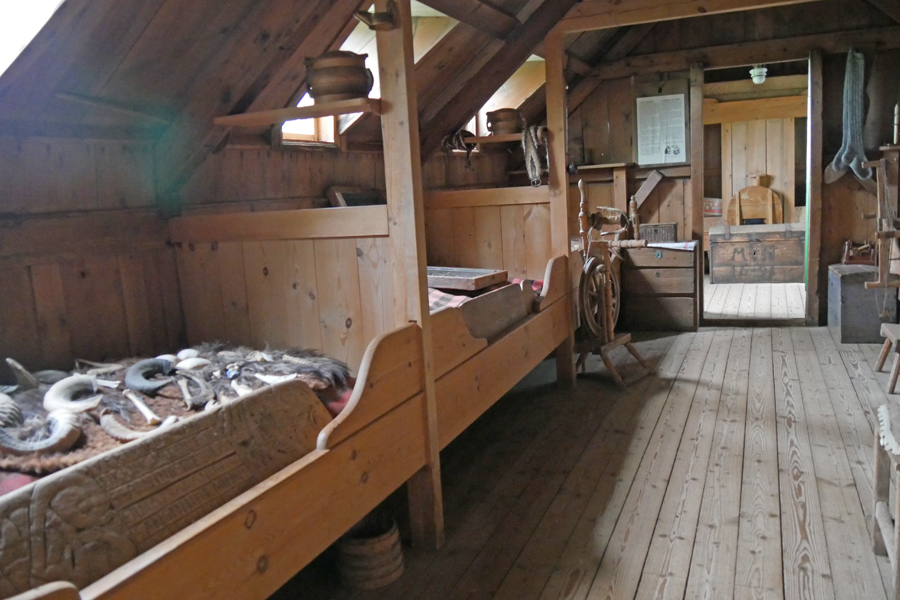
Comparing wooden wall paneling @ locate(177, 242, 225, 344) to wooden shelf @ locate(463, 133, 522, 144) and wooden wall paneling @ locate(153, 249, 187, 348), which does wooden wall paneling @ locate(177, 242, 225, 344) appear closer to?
wooden wall paneling @ locate(153, 249, 187, 348)

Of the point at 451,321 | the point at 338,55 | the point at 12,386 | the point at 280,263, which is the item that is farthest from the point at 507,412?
the point at 12,386

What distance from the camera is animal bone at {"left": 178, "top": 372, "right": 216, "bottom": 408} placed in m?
1.96

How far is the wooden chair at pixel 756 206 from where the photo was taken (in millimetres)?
8539

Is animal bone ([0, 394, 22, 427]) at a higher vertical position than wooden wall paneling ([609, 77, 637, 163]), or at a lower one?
lower

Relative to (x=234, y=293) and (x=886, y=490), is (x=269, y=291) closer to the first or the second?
(x=234, y=293)

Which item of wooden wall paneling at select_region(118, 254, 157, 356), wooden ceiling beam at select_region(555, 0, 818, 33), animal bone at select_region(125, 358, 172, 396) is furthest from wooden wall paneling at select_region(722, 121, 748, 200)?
animal bone at select_region(125, 358, 172, 396)

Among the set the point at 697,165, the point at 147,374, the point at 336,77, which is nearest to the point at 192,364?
the point at 147,374

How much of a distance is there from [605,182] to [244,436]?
5373mm

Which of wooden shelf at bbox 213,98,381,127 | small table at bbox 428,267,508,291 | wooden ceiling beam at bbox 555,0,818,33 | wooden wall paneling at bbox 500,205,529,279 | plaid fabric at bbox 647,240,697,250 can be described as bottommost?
plaid fabric at bbox 647,240,697,250

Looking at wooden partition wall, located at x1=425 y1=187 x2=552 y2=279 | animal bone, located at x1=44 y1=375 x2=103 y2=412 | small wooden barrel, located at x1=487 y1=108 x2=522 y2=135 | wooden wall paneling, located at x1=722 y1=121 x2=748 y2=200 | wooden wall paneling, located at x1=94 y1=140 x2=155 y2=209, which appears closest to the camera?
animal bone, located at x1=44 y1=375 x2=103 y2=412

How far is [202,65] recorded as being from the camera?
101 inches

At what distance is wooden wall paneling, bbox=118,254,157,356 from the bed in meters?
1.09

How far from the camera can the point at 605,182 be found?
6.52 m

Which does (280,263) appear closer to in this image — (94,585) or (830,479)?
(94,585)
